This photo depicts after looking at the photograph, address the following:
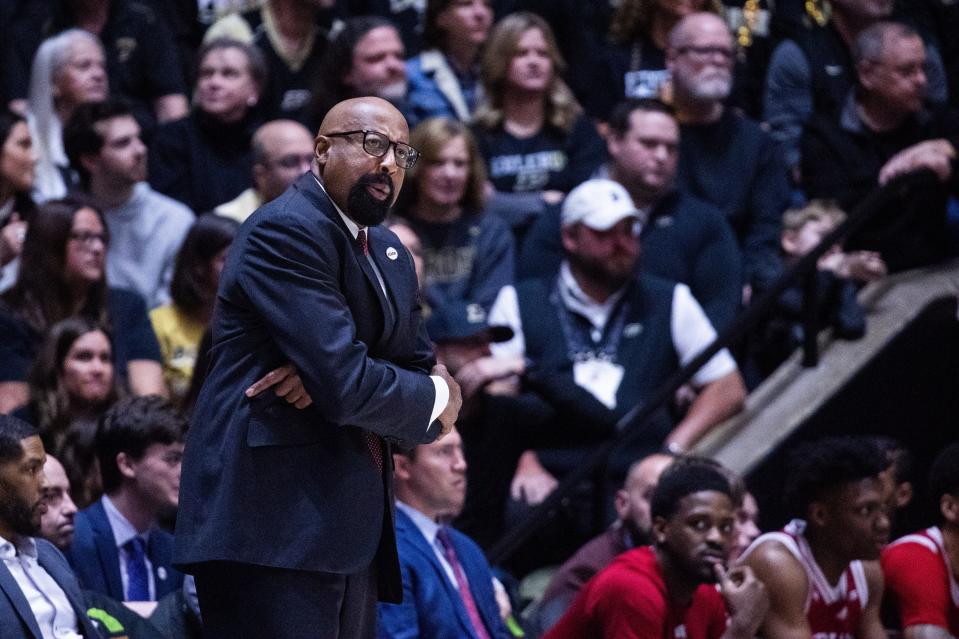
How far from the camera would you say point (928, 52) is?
892 centimetres

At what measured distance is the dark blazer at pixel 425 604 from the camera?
500 cm

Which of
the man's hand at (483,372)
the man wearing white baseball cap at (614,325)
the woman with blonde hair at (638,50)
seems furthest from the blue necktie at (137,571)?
the woman with blonde hair at (638,50)

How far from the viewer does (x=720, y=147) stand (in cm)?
805

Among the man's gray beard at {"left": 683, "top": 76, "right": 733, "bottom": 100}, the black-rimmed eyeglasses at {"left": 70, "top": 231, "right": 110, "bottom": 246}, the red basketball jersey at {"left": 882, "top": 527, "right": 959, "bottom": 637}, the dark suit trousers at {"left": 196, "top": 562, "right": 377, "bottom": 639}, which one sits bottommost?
the red basketball jersey at {"left": 882, "top": 527, "right": 959, "bottom": 637}

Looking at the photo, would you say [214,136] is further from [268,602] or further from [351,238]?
[268,602]

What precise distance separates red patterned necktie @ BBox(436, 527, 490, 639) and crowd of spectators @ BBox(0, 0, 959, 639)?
0.01 meters

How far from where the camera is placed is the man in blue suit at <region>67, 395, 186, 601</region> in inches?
210

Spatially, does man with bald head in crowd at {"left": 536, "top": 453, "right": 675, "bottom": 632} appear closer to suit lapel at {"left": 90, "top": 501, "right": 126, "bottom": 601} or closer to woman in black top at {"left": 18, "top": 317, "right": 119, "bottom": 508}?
suit lapel at {"left": 90, "top": 501, "right": 126, "bottom": 601}

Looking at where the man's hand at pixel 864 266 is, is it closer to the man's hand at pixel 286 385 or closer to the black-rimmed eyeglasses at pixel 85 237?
the black-rimmed eyeglasses at pixel 85 237

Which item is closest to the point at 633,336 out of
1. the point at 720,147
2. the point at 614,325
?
the point at 614,325

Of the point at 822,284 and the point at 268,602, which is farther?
the point at 822,284

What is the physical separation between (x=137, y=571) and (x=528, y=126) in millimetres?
3344

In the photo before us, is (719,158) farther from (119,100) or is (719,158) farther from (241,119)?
(119,100)

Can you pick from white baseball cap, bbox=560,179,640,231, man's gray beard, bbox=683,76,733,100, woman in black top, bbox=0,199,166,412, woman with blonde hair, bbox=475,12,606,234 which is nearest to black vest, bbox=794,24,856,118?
man's gray beard, bbox=683,76,733,100
